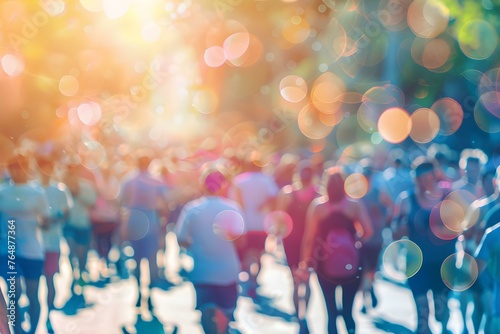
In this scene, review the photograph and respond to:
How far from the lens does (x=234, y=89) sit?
180ft

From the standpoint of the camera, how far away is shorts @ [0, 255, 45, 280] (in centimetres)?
677

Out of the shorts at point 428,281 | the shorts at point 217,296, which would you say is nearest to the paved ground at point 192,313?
the shorts at point 428,281

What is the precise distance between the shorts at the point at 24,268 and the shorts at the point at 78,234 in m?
2.86

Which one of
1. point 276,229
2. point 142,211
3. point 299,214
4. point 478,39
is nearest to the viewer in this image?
point 299,214

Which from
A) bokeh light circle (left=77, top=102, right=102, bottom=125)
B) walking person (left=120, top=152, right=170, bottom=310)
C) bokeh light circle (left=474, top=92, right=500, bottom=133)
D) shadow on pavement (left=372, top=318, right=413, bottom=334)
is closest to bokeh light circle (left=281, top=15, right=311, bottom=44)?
bokeh light circle (left=77, top=102, right=102, bottom=125)

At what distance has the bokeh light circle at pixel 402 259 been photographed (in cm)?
695

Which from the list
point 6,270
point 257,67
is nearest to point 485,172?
point 6,270

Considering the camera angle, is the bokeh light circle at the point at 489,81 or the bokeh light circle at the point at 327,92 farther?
the bokeh light circle at the point at 327,92

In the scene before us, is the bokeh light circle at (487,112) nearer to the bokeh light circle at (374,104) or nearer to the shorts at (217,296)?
the bokeh light circle at (374,104)

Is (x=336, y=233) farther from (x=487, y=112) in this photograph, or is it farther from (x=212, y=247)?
(x=487, y=112)

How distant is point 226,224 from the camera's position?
5914 mm

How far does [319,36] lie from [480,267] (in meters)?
39.5

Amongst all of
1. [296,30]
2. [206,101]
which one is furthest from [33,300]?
[206,101]

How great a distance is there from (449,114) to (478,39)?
4.24m
